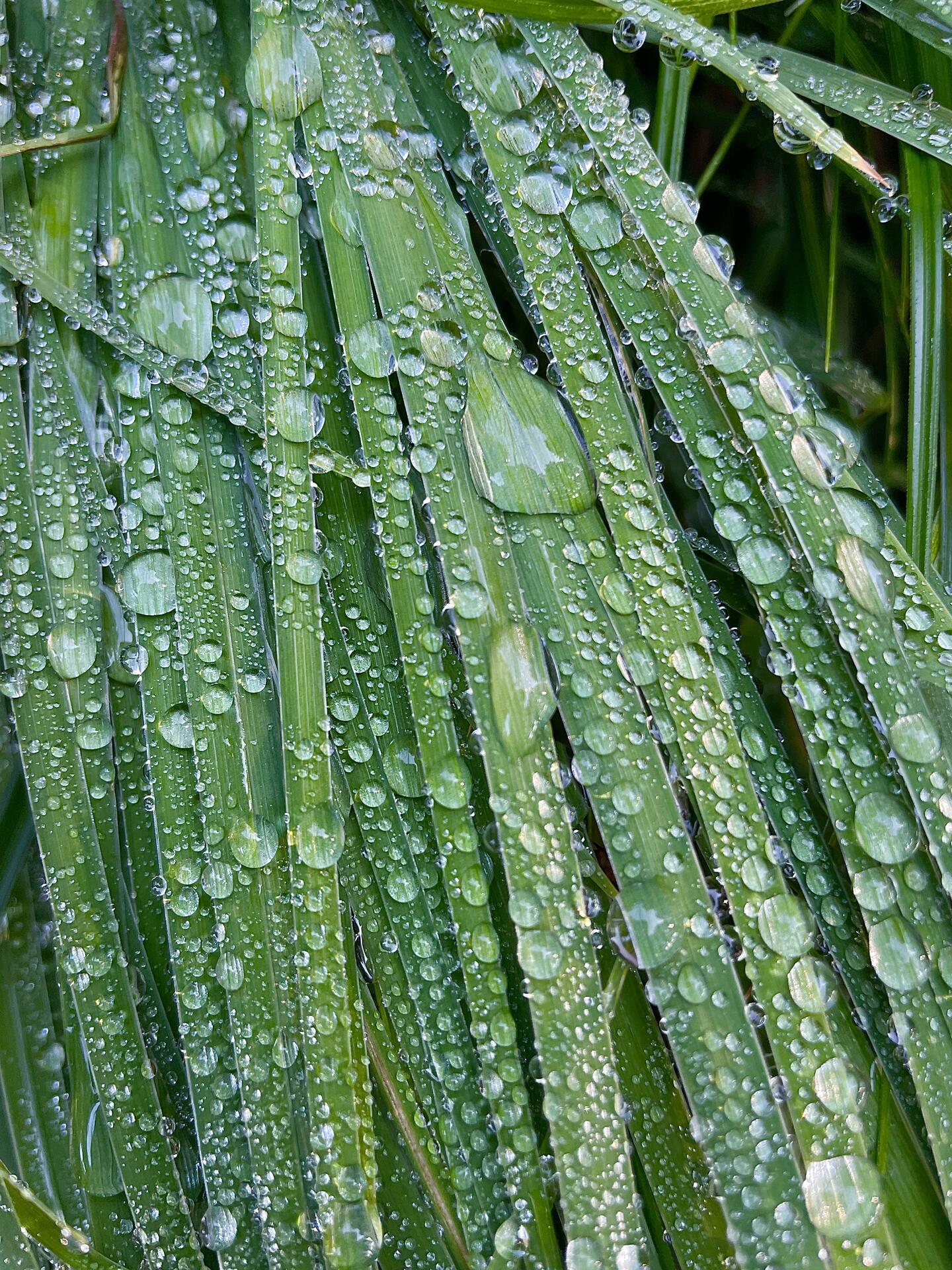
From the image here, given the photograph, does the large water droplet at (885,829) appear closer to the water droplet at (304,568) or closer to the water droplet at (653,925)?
the water droplet at (653,925)

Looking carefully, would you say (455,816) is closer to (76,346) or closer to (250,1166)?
(250,1166)

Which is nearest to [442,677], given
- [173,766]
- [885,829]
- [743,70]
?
[173,766]

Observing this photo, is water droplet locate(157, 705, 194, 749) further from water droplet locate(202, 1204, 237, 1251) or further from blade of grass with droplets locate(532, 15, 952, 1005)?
blade of grass with droplets locate(532, 15, 952, 1005)

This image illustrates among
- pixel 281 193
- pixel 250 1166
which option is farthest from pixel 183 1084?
pixel 281 193

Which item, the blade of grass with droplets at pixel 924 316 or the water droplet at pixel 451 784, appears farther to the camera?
the blade of grass with droplets at pixel 924 316

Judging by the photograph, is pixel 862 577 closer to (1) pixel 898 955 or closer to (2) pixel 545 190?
(1) pixel 898 955

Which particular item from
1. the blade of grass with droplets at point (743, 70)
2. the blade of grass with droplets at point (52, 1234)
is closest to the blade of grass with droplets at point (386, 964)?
the blade of grass with droplets at point (52, 1234)

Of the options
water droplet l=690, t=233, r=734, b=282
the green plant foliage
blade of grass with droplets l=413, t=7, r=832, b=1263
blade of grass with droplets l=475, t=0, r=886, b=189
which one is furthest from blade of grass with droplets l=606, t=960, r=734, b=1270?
blade of grass with droplets l=475, t=0, r=886, b=189
